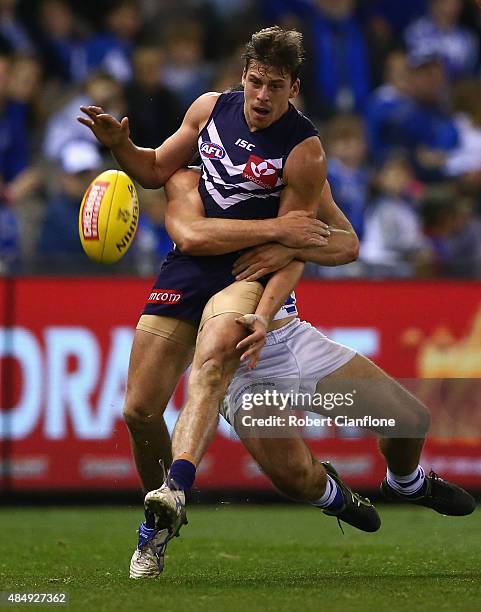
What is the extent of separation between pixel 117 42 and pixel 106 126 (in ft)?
24.3

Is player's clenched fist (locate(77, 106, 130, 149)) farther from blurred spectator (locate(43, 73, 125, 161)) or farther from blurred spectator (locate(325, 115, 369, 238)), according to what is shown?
blurred spectator (locate(325, 115, 369, 238))

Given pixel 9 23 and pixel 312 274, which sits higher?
pixel 9 23

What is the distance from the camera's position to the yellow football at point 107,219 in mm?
7121

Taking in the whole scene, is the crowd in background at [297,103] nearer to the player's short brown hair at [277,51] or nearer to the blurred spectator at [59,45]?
the blurred spectator at [59,45]

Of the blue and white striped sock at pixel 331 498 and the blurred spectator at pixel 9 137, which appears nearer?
the blue and white striped sock at pixel 331 498

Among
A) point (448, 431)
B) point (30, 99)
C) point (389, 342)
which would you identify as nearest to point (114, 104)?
point (30, 99)

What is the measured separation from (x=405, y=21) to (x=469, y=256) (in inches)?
188

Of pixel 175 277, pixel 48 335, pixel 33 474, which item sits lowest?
pixel 33 474

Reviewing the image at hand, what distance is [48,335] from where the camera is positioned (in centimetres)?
1108

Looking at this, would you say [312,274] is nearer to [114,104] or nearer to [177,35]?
[114,104]

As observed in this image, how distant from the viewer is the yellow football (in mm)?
7121

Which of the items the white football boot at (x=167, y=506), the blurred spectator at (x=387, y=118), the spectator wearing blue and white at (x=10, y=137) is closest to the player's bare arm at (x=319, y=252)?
the white football boot at (x=167, y=506)

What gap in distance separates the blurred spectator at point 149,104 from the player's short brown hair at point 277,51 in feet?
18.8

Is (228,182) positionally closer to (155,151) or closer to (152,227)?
(155,151)
